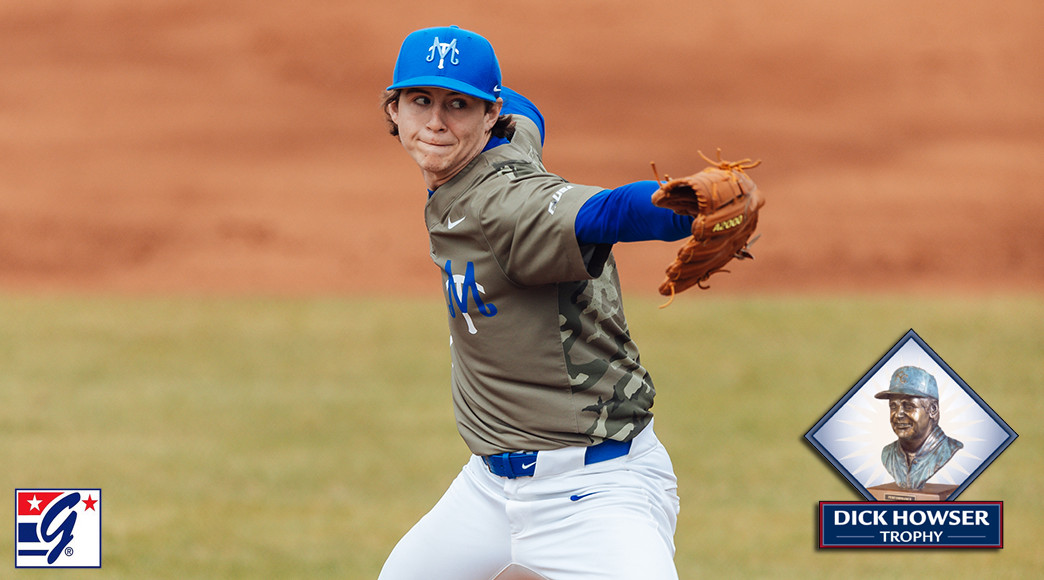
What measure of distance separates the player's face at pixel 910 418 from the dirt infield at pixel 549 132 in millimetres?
9875

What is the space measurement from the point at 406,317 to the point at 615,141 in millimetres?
6025

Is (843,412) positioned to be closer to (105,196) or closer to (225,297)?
(225,297)

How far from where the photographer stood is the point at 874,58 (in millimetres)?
20172

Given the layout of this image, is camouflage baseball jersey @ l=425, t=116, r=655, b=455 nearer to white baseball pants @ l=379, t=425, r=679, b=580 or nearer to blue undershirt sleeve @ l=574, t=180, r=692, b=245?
white baseball pants @ l=379, t=425, r=679, b=580

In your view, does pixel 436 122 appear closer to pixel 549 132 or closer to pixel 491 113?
pixel 491 113

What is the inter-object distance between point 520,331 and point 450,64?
2.77 feet

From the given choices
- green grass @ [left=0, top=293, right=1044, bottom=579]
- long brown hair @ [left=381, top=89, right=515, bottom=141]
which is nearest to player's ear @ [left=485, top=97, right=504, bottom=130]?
long brown hair @ [left=381, top=89, right=515, bottom=141]

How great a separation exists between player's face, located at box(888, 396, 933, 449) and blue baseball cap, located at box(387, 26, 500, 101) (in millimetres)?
3007

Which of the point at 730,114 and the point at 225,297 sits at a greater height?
the point at 730,114

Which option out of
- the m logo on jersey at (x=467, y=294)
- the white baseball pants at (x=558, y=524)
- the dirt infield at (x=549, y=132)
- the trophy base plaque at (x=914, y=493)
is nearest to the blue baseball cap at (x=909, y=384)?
the trophy base plaque at (x=914, y=493)

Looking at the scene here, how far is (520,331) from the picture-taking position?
12.9 ft

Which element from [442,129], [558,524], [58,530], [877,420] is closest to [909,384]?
[877,420]

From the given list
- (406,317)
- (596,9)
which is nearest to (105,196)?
(406,317)

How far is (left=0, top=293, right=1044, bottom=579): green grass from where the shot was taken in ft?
26.8
